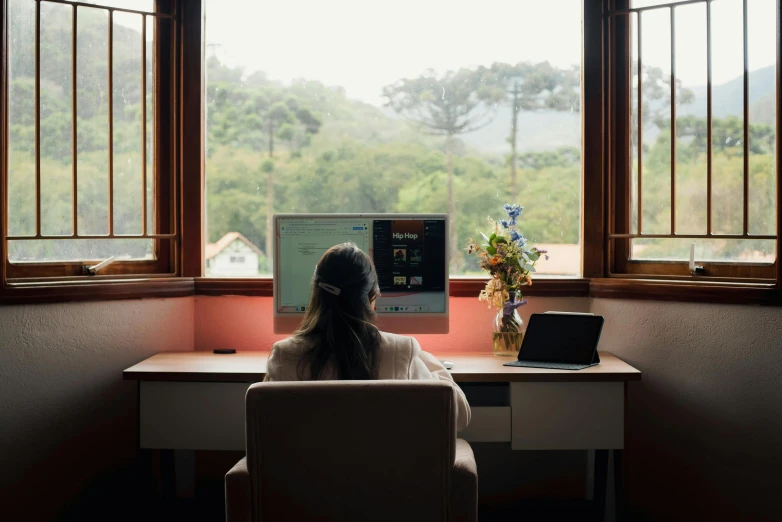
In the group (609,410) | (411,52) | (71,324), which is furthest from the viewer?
(411,52)

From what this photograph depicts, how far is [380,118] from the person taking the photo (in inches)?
122

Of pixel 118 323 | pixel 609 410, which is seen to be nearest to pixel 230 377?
pixel 118 323

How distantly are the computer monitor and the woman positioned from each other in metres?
0.70

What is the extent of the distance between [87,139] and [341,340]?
1.41m

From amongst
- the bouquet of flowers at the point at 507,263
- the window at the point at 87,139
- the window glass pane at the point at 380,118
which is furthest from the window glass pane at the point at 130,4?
the bouquet of flowers at the point at 507,263

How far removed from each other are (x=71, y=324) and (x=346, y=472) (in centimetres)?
140

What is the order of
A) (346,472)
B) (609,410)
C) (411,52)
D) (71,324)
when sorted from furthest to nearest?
1. (411,52)
2. (71,324)
3. (609,410)
4. (346,472)

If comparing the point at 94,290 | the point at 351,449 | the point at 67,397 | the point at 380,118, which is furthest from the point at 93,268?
the point at 351,449

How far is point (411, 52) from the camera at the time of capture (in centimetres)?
309

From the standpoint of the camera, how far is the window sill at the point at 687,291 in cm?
249

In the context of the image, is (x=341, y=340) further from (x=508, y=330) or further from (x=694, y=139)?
(x=694, y=139)

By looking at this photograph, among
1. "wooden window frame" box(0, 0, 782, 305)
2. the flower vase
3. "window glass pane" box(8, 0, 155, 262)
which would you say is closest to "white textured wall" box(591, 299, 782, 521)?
"wooden window frame" box(0, 0, 782, 305)

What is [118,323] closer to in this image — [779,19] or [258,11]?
[258,11]

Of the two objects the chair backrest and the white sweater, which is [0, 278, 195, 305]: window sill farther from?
the chair backrest
